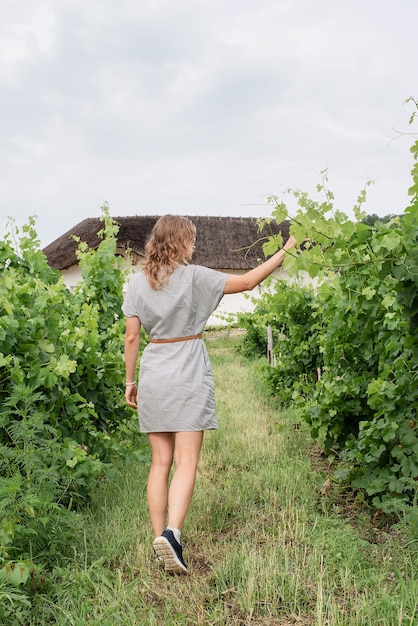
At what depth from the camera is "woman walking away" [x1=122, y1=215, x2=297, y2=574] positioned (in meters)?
3.41

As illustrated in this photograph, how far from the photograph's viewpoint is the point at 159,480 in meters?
3.53

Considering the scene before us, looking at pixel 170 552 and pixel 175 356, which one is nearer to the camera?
pixel 170 552

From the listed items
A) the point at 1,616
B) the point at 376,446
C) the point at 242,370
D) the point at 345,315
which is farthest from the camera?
the point at 242,370

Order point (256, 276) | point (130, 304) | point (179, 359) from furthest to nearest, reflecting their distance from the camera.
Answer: point (130, 304)
point (179, 359)
point (256, 276)

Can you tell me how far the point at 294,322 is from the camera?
25.5ft

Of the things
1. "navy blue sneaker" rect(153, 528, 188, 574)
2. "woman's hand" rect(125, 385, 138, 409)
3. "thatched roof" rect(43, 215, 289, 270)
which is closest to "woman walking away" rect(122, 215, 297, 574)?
"navy blue sneaker" rect(153, 528, 188, 574)

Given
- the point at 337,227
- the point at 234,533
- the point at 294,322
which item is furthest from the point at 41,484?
the point at 294,322

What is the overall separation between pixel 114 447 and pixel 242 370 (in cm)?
873

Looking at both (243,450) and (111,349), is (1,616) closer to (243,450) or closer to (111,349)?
(111,349)

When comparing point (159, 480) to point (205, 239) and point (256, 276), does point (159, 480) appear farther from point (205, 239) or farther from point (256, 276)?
point (205, 239)

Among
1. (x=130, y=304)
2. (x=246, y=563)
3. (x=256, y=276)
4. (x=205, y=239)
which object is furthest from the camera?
(x=205, y=239)

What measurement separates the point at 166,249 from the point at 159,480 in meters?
1.26

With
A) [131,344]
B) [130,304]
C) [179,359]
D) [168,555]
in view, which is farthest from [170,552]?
[130,304]

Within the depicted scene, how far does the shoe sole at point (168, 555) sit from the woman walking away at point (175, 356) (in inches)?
9.7
